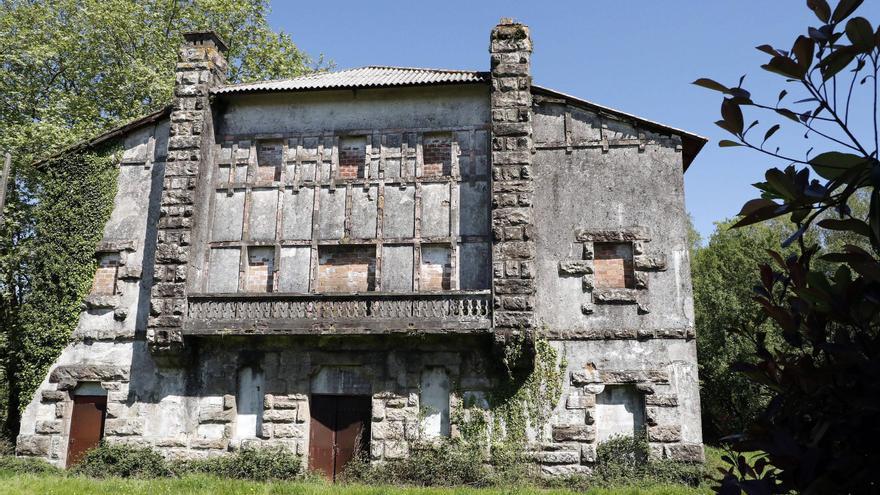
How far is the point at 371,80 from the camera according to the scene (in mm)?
19906

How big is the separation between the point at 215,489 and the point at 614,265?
10994 mm

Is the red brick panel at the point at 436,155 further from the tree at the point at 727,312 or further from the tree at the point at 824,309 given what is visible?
the tree at the point at 824,309

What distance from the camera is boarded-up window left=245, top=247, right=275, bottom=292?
62.6 feet

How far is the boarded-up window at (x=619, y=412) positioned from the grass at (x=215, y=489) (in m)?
1.91

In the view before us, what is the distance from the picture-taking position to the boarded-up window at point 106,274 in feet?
65.1

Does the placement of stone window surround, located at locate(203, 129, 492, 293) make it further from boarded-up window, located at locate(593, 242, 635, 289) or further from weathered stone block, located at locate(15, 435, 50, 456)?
weathered stone block, located at locate(15, 435, 50, 456)

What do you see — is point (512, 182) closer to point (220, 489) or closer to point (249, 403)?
point (249, 403)

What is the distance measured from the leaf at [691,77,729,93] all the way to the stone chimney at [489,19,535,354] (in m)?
14.2

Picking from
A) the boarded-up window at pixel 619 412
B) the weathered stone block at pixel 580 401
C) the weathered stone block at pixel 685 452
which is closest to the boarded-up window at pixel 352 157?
the weathered stone block at pixel 580 401

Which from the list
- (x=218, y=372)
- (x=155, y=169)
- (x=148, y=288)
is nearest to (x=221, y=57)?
(x=155, y=169)

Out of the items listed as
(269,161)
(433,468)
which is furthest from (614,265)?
(269,161)

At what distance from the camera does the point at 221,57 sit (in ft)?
68.5

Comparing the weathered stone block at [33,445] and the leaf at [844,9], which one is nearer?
the leaf at [844,9]

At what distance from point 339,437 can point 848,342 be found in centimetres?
1648
